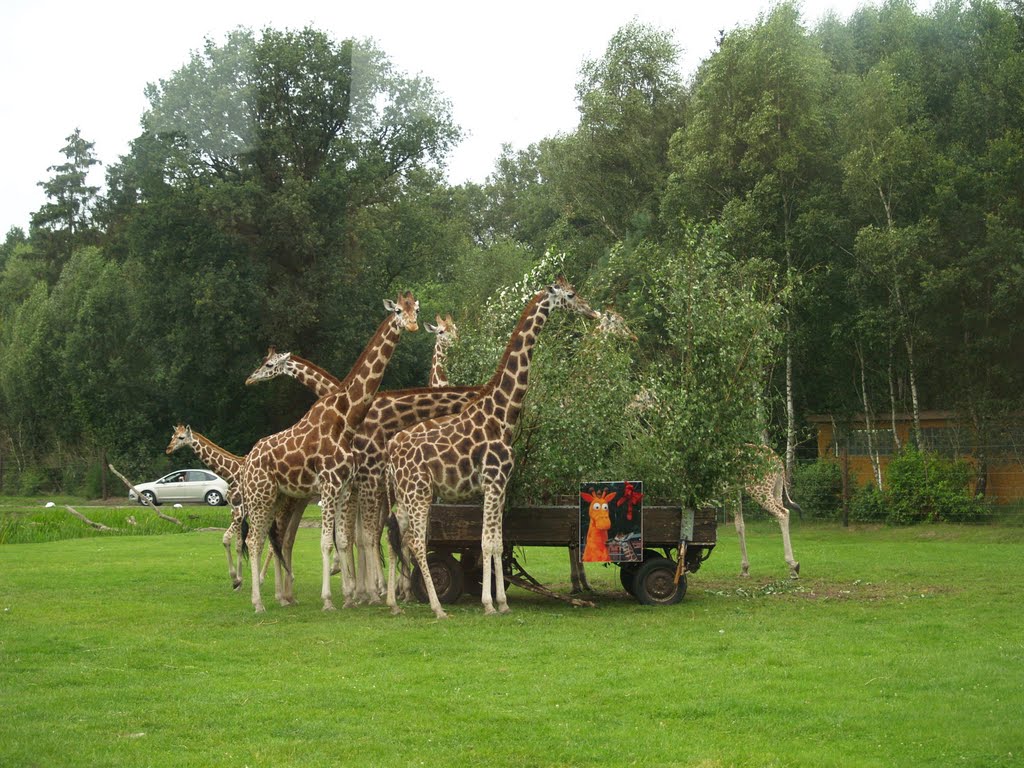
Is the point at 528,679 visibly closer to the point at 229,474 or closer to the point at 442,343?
the point at 442,343

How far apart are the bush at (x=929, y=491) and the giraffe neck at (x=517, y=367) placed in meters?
16.2

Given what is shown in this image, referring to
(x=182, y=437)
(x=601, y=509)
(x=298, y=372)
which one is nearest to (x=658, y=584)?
(x=601, y=509)

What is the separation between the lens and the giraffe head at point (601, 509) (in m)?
14.5

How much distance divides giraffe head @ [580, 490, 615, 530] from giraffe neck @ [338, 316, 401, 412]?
3.34m

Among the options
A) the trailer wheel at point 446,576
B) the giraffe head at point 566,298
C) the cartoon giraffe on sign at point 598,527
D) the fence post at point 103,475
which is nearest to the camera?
the cartoon giraffe on sign at point 598,527

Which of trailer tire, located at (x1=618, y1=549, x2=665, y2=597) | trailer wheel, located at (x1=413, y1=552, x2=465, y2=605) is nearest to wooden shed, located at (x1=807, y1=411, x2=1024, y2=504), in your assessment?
trailer tire, located at (x1=618, y1=549, x2=665, y2=597)

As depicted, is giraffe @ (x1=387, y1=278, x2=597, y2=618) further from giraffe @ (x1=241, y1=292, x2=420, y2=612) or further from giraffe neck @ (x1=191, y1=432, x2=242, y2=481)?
giraffe neck @ (x1=191, y1=432, x2=242, y2=481)

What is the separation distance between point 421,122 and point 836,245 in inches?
844

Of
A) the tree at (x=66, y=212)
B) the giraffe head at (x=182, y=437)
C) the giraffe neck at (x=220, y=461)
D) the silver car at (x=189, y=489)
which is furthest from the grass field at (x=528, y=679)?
the tree at (x=66, y=212)

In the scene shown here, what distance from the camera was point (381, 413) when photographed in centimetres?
1580

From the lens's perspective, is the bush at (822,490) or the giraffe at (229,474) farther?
the bush at (822,490)

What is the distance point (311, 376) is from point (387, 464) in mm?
2810

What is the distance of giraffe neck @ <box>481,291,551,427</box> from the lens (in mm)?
14555

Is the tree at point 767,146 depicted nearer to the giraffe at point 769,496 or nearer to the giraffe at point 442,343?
the giraffe at point 769,496
